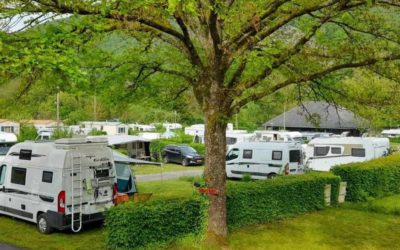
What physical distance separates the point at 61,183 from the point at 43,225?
56.5 inches

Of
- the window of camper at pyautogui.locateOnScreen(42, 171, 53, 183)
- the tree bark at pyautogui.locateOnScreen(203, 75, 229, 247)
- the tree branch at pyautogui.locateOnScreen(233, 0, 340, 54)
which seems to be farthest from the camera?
the window of camper at pyautogui.locateOnScreen(42, 171, 53, 183)

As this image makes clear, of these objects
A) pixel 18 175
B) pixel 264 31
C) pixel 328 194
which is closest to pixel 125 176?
pixel 18 175

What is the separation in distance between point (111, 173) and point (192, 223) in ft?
9.95

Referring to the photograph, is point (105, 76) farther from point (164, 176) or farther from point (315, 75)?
point (164, 176)

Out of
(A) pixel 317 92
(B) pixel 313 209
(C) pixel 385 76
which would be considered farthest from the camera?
(B) pixel 313 209

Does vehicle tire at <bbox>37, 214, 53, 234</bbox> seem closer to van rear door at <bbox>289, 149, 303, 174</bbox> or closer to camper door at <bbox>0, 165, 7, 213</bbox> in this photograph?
camper door at <bbox>0, 165, 7, 213</bbox>

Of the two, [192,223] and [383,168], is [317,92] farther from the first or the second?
[383,168]

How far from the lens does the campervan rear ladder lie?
1134 cm

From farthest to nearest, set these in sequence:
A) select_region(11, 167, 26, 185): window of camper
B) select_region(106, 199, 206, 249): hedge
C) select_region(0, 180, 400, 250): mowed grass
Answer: select_region(11, 167, 26, 185): window of camper
select_region(0, 180, 400, 250): mowed grass
select_region(106, 199, 206, 249): hedge

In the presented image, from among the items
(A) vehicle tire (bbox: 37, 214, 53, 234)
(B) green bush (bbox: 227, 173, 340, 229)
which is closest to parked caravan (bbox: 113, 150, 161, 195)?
(A) vehicle tire (bbox: 37, 214, 53, 234)

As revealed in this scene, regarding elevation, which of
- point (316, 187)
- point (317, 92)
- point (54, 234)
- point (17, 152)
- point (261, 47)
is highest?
point (261, 47)

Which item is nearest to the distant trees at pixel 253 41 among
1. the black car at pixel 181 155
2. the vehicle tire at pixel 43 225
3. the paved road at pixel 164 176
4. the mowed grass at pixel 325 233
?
the mowed grass at pixel 325 233

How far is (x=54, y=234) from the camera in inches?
458

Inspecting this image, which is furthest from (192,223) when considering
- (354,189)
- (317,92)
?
(354,189)
